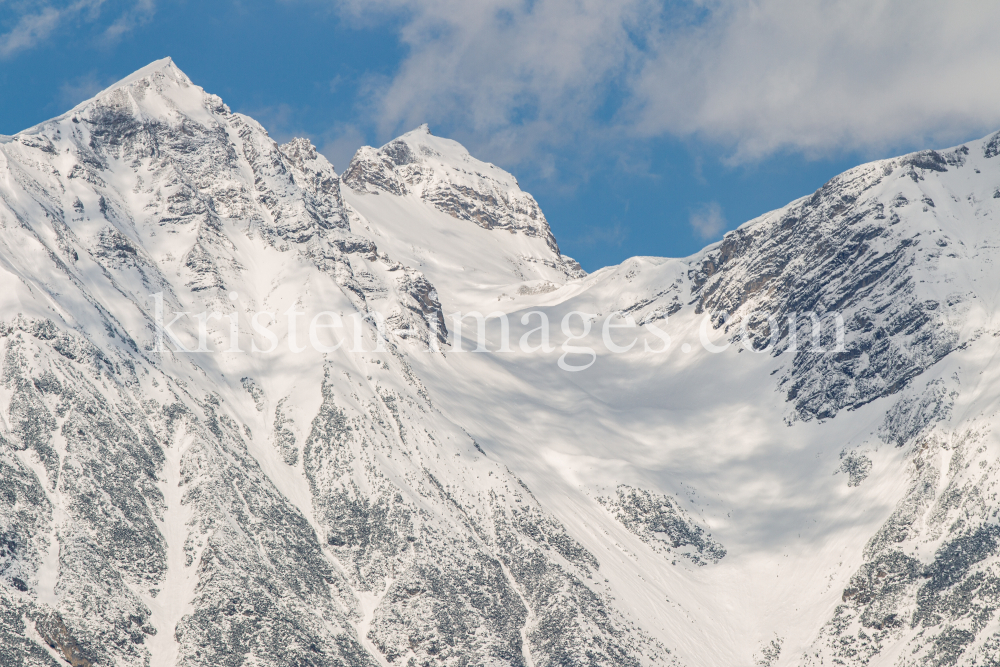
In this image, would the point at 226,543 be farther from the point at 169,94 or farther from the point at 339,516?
the point at 169,94

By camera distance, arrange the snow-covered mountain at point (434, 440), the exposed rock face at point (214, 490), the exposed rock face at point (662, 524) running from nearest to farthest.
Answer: the exposed rock face at point (214, 490) → the snow-covered mountain at point (434, 440) → the exposed rock face at point (662, 524)

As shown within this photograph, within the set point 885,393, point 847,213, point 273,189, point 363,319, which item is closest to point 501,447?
point 363,319

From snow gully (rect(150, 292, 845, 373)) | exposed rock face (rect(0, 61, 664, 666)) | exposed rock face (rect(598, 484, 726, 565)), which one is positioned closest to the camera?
exposed rock face (rect(0, 61, 664, 666))

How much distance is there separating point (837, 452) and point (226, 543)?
74331mm

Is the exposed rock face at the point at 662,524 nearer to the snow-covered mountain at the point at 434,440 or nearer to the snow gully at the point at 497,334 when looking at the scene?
the snow-covered mountain at the point at 434,440

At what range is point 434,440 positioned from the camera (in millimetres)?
122125

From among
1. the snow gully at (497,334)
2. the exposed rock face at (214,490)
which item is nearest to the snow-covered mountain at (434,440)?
the exposed rock face at (214,490)

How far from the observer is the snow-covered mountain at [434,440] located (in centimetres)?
9375

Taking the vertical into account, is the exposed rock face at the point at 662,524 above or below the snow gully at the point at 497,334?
below

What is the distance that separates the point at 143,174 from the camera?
15225cm

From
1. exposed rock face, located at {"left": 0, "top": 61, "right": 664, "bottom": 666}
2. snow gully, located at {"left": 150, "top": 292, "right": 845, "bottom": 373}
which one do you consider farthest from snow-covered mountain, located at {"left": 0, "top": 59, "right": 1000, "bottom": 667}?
snow gully, located at {"left": 150, "top": 292, "right": 845, "bottom": 373}

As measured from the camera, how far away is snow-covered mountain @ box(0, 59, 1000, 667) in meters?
93.8

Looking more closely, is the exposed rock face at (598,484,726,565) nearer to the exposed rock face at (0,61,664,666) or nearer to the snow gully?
the exposed rock face at (0,61,664,666)

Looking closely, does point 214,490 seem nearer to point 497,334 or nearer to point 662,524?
point 662,524
